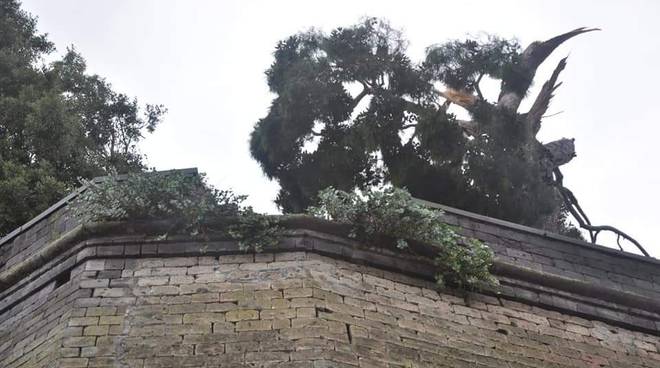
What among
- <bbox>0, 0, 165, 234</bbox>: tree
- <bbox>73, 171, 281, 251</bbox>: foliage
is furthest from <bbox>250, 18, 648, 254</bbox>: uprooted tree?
<bbox>73, 171, 281, 251</bbox>: foliage

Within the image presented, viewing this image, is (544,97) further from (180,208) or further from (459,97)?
(180,208)

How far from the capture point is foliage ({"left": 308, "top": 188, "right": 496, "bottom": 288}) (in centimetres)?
776

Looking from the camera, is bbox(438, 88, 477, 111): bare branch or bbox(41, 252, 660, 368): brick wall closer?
bbox(41, 252, 660, 368): brick wall

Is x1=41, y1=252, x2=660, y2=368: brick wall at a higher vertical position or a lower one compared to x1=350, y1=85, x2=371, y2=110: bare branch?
lower

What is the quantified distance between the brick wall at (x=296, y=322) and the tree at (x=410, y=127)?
370 centimetres

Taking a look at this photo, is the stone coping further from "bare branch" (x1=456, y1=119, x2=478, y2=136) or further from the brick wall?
"bare branch" (x1=456, y1=119, x2=478, y2=136)

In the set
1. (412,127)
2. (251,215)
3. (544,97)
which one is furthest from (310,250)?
(544,97)

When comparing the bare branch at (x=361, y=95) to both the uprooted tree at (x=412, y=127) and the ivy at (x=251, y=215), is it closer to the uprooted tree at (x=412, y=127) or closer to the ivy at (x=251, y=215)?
the uprooted tree at (x=412, y=127)

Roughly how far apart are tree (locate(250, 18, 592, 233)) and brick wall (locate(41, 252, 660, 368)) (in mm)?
3703

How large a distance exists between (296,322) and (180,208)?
4.94 feet

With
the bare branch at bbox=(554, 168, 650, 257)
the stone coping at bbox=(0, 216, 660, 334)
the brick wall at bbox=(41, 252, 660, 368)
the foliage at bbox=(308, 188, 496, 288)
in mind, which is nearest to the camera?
the brick wall at bbox=(41, 252, 660, 368)

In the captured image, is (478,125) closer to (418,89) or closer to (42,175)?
(418,89)

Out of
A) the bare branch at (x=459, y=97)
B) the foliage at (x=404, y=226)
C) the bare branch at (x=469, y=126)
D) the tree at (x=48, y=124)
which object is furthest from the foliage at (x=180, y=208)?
the bare branch at (x=459, y=97)

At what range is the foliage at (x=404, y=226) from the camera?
25.5ft
